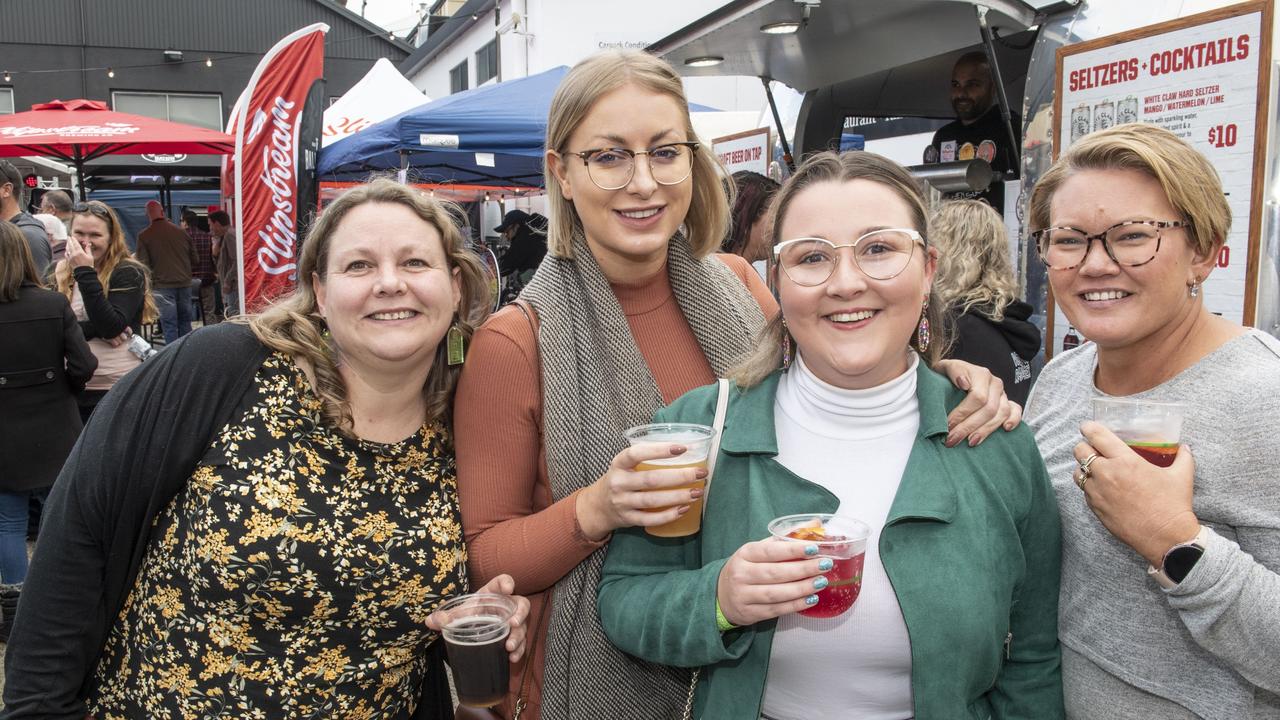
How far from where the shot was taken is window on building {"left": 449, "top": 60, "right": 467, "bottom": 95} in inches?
874

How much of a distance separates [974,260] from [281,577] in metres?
2.96

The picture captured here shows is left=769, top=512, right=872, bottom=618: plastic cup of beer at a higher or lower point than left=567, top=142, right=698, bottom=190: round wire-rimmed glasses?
lower

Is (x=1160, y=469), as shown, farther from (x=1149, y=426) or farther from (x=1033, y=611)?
(x=1033, y=611)

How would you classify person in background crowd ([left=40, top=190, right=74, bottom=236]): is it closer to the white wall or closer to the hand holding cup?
the white wall

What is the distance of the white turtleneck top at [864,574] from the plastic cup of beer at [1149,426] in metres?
0.35

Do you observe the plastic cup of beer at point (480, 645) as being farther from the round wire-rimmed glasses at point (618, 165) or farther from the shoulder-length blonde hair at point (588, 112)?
the round wire-rimmed glasses at point (618, 165)

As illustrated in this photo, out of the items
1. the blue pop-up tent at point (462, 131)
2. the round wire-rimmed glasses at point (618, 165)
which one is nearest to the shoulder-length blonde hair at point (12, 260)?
the blue pop-up tent at point (462, 131)

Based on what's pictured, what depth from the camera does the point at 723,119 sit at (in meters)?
10.2

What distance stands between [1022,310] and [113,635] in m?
3.34

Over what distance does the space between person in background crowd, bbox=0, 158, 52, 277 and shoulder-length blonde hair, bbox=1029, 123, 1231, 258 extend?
628 centimetres

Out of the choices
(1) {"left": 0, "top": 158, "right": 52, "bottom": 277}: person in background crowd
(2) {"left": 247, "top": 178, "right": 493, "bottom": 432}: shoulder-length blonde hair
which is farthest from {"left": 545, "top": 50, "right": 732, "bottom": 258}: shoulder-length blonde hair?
(1) {"left": 0, "top": 158, "right": 52, "bottom": 277}: person in background crowd

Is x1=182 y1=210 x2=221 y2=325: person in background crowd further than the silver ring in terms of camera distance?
Yes

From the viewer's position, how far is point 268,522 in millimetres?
1895

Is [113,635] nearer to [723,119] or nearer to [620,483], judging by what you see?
[620,483]
